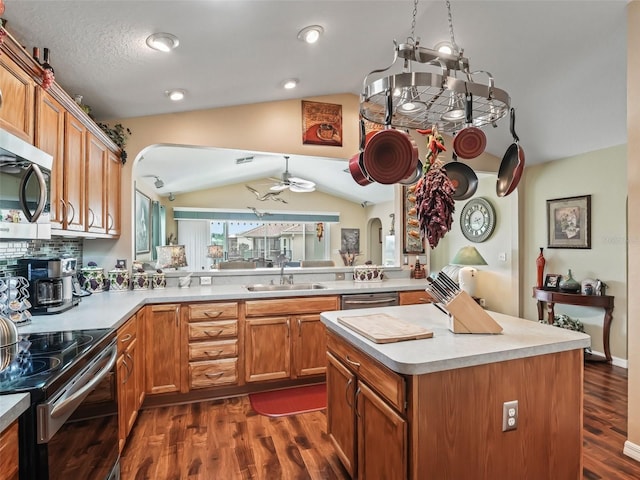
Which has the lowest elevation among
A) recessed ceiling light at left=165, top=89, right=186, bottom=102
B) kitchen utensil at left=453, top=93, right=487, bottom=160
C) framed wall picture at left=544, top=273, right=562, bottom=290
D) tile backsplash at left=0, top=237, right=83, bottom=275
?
framed wall picture at left=544, top=273, right=562, bottom=290

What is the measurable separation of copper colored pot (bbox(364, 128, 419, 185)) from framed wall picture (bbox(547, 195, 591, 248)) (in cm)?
348

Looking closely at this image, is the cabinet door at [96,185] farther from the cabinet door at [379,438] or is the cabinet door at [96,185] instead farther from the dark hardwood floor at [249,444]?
the cabinet door at [379,438]

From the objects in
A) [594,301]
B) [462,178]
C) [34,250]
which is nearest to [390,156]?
[462,178]

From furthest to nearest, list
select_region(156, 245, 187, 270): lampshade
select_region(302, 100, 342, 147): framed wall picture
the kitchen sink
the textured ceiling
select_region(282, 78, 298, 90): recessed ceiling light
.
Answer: select_region(302, 100, 342, 147): framed wall picture → the kitchen sink → select_region(156, 245, 187, 270): lampshade → select_region(282, 78, 298, 90): recessed ceiling light → the textured ceiling

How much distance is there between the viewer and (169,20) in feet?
6.40

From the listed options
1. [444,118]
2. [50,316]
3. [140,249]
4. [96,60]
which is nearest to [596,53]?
[444,118]

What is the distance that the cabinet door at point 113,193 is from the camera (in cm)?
284

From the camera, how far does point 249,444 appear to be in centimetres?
230

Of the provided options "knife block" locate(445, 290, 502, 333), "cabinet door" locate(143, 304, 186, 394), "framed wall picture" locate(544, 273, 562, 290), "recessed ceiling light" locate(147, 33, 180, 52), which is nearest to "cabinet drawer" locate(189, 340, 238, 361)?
"cabinet door" locate(143, 304, 186, 394)

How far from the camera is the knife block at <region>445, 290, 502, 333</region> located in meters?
1.63

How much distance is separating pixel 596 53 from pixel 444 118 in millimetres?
1800

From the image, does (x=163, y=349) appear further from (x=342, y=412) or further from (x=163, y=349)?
(x=342, y=412)

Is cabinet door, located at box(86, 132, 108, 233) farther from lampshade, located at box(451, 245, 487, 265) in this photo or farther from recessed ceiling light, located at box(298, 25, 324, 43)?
lampshade, located at box(451, 245, 487, 265)

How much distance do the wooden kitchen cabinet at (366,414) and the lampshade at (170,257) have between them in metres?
2.07
